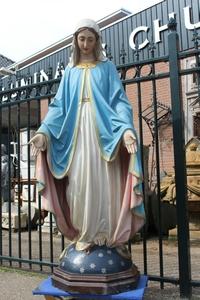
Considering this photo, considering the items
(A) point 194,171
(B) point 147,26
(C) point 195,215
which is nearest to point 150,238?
(C) point 195,215

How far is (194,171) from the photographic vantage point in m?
7.24

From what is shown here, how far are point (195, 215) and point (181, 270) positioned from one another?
361 cm

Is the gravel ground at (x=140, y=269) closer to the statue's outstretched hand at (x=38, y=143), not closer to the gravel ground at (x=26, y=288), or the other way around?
the gravel ground at (x=26, y=288)

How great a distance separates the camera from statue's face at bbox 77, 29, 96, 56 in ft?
11.3

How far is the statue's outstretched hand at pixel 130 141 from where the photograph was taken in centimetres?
313

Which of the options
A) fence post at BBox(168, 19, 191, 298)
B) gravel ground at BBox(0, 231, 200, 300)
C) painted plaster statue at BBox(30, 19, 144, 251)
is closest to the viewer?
painted plaster statue at BBox(30, 19, 144, 251)

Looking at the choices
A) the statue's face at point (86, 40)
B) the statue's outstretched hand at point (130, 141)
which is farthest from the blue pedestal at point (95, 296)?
the statue's face at point (86, 40)

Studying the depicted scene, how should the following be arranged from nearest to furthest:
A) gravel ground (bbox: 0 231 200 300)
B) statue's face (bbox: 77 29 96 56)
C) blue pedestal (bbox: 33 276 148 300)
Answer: blue pedestal (bbox: 33 276 148 300)
statue's face (bbox: 77 29 96 56)
gravel ground (bbox: 0 231 200 300)

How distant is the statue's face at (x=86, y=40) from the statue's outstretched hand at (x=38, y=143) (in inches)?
30.6

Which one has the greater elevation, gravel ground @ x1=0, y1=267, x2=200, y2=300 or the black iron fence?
the black iron fence

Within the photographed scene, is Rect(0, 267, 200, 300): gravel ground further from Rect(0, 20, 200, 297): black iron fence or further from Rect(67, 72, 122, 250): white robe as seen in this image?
Rect(67, 72, 122, 250): white robe

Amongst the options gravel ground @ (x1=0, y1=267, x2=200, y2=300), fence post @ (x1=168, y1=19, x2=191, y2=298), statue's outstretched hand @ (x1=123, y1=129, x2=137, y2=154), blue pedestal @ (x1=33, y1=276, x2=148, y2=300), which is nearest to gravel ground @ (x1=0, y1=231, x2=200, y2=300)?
gravel ground @ (x1=0, y1=267, x2=200, y2=300)

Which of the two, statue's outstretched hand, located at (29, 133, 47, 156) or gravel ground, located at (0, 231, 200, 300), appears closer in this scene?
statue's outstretched hand, located at (29, 133, 47, 156)

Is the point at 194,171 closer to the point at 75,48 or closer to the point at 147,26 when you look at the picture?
the point at 75,48
